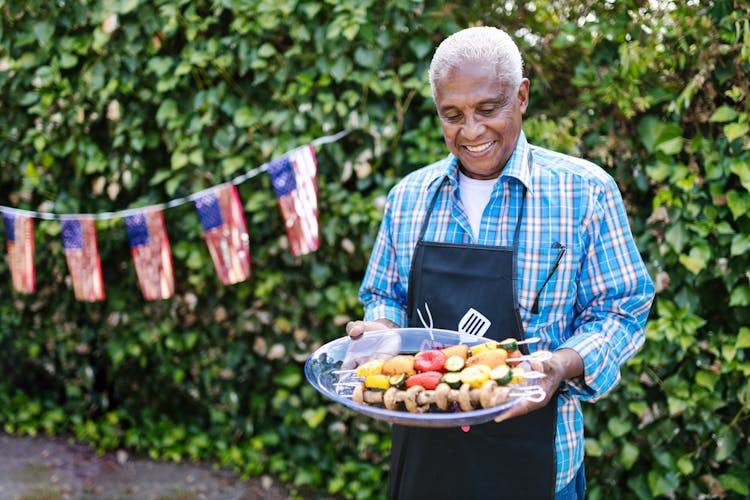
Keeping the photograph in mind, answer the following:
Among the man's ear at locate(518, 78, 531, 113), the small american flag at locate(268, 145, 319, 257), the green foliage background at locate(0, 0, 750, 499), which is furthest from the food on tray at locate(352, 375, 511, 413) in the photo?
the small american flag at locate(268, 145, 319, 257)

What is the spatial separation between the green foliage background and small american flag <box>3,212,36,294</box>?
0.23 meters

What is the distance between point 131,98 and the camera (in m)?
3.34

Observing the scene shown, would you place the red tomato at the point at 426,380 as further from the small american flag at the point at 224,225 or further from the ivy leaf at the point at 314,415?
the ivy leaf at the point at 314,415

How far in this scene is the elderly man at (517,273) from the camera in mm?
1515

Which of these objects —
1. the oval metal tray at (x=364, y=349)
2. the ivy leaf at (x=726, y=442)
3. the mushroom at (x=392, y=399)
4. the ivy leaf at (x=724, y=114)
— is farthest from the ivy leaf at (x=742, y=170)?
the mushroom at (x=392, y=399)

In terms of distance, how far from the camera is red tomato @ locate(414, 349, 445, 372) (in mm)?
1521

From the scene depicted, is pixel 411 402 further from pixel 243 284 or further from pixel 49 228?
pixel 49 228

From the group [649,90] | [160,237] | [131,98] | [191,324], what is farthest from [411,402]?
[131,98]

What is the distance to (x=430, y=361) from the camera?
5.03 feet

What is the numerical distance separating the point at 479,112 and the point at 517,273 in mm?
376

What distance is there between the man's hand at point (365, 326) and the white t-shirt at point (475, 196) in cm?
34

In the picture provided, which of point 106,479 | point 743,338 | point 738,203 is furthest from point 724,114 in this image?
point 106,479

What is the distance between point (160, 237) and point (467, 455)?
194cm

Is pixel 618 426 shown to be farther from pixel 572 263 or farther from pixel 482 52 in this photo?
pixel 482 52
